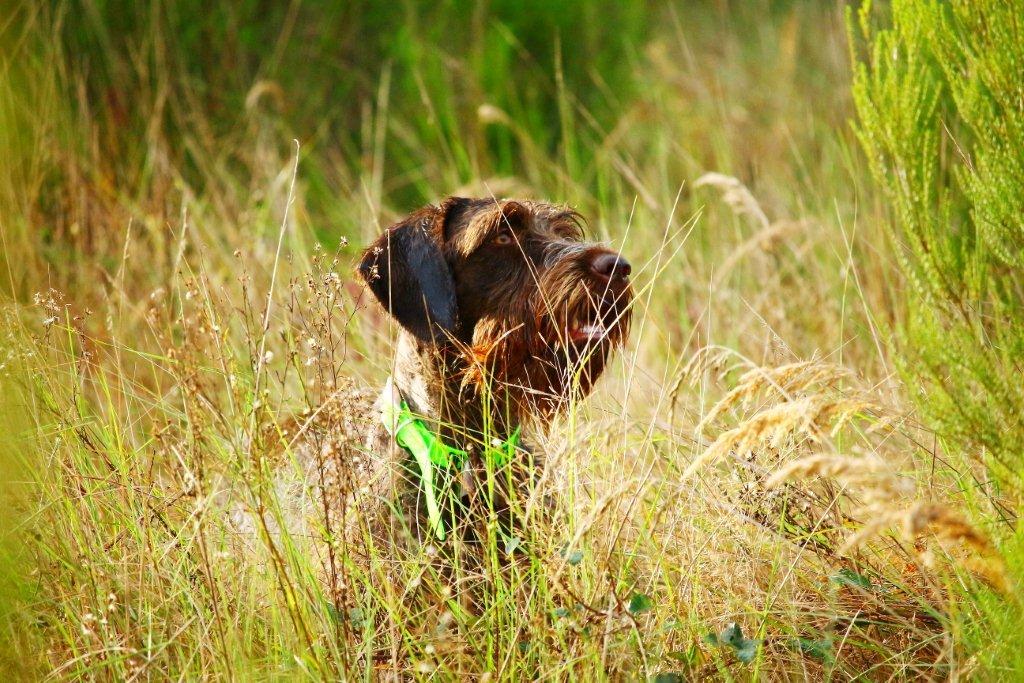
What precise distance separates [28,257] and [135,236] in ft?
2.57

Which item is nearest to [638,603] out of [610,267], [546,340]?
[546,340]

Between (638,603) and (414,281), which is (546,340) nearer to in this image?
(414,281)

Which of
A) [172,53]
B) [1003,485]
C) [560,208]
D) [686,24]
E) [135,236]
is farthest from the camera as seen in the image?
[686,24]

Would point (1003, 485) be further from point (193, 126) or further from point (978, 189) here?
point (193, 126)

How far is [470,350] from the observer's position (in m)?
3.22

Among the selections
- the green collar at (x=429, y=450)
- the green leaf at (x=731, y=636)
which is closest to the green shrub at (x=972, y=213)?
the green leaf at (x=731, y=636)

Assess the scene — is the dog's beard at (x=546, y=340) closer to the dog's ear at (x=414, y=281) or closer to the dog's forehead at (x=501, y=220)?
the dog's ear at (x=414, y=281)

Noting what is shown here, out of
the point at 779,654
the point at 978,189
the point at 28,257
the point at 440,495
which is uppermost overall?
the point at 978,189

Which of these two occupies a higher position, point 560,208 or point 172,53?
point 172,53

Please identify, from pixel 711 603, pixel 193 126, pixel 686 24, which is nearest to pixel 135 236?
pixel 193 126

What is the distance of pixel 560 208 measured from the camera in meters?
3.97

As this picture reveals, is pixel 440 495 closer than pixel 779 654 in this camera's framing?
No

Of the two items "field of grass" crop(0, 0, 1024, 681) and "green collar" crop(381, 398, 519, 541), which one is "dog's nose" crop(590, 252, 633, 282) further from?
"green collar" crop(381, 398, 519, 541)

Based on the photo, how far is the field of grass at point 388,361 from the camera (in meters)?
2.53
